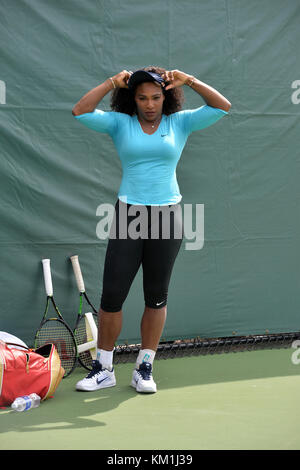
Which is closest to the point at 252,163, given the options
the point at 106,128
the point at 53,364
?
the point at 106,128

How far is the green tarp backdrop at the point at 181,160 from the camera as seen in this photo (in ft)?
12.3

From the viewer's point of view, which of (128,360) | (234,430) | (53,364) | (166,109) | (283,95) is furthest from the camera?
(283,95)

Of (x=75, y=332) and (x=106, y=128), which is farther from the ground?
(x=106, y=128)

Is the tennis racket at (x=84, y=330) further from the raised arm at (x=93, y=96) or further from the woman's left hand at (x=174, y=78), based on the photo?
the woman's left hand at (x=174, y=78)

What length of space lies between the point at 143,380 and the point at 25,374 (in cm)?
61

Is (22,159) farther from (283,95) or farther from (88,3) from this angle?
(283,95)

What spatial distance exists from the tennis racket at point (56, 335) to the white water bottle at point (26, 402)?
2.01 ft

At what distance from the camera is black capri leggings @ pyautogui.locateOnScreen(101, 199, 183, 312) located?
10.4 ft

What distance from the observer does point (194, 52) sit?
4.04 meters

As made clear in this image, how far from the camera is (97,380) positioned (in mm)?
3281

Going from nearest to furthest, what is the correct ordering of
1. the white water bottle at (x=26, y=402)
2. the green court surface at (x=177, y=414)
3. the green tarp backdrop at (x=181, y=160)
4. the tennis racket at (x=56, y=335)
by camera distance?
1. the green court surface at (x=177, y=414)
2. the white water bottle at (x=26, y=402)
3. the tennis racket at (x=56, y=335)
4. the green tarp backdrop at (x=181, y=160)

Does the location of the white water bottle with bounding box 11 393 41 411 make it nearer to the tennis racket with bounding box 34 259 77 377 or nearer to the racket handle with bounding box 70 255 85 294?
the tennis racket with bounding box 34 259 77 377

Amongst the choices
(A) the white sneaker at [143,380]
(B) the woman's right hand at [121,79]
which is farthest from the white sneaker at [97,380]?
(B) the woman's right hand at [121,79]

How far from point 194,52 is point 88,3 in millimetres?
728
